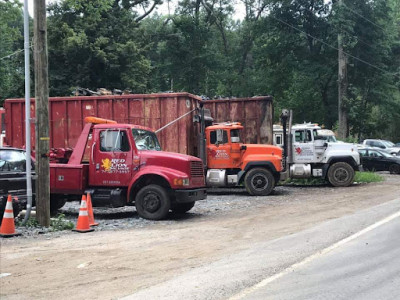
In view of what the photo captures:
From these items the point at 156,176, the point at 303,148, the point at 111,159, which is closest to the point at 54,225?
the point at 111,159

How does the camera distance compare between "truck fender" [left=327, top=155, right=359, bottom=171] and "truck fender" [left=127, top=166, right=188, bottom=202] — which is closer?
"truck fender" [left=127, top=166, right=188, bottom=202]

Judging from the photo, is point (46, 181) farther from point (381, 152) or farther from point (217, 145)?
point (381, 152)

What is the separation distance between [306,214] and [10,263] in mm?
7764

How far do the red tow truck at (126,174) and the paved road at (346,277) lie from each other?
200 inches

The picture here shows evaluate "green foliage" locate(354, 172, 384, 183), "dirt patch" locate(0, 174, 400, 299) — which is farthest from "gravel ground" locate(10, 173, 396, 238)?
"green foliage" locate(354, 172, 384, 183)

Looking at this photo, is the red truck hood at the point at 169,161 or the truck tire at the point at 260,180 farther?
the truck tire at the point at 260,180

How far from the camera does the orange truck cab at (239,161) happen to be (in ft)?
59.9

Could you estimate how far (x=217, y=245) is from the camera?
8.86m

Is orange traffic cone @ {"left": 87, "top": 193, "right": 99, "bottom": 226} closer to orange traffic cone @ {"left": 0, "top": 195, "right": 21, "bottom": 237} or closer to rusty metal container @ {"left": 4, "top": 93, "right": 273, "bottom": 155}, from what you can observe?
orange traffic cone @ {"left": 0, "top": 195, "right": 21, "bottom": 237}

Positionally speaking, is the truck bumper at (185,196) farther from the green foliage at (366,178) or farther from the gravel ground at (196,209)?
the green foliage at (366,178)

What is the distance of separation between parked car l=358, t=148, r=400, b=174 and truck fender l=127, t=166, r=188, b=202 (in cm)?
2009

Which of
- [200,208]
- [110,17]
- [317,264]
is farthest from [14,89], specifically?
[317,264]

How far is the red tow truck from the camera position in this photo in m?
12.2

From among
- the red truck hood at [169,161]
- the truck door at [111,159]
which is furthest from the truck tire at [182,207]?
the truck door at [111,159]
